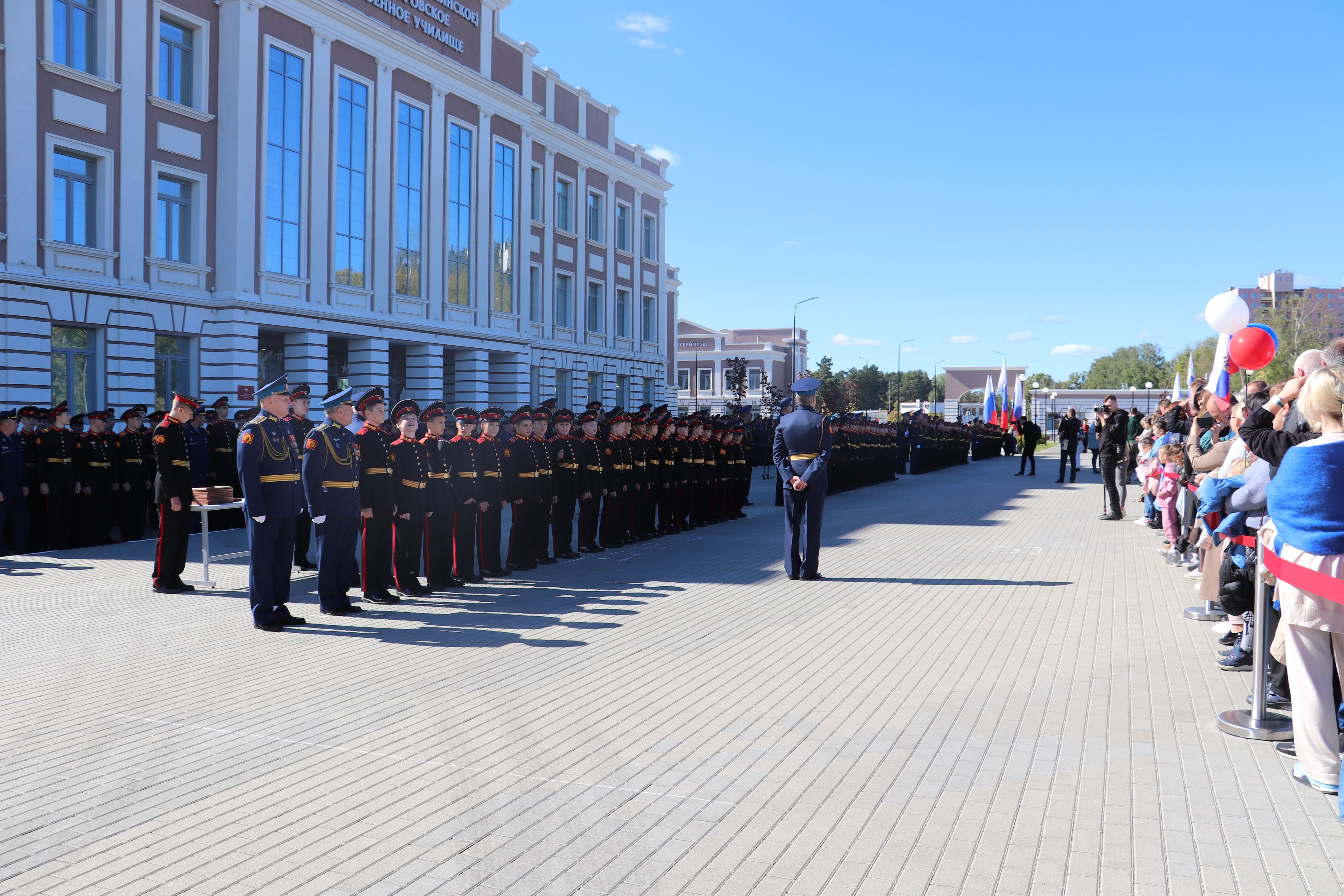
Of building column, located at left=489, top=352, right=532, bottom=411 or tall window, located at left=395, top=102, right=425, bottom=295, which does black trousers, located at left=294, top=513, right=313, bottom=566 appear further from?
building column, located at left=489, top=352, right=532, bottom=411

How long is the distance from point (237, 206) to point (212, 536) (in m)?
13.2

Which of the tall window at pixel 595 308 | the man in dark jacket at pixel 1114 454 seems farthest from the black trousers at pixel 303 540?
the tall window at pixel 595 308

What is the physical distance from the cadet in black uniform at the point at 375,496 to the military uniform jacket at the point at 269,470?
2.51ft

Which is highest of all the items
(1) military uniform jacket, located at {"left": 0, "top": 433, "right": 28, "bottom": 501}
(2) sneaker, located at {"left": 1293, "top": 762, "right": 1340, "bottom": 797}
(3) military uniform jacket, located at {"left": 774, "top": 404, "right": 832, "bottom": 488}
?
(3) military uniform jacket, located at {"left": 774, "top": 404, "right": 832, "bottom": 488}

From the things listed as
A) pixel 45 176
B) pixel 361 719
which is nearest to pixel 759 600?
pixel 361 719

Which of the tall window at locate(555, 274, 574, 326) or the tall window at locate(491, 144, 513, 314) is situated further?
the tall window at locate(555, 274, 574, 326)

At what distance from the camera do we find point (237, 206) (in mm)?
24625

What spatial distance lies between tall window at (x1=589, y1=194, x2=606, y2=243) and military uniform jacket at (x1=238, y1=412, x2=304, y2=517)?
3709 centimetres

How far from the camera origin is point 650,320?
1977 inches

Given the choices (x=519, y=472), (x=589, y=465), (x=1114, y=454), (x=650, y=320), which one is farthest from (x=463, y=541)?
(x=650, y=320)

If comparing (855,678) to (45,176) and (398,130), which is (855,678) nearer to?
(45,176)

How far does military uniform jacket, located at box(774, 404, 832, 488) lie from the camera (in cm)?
1064

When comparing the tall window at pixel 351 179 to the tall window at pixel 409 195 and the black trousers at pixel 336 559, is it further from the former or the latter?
the black trousers at pixel 336 559

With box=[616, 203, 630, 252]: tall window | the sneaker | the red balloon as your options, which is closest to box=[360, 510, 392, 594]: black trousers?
the sneaker
